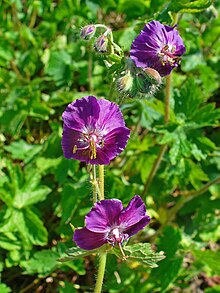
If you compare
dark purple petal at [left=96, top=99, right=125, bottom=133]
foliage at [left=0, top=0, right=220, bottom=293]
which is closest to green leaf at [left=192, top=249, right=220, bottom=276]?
foliage at [left=0, top=0, right=220, bottom=293]

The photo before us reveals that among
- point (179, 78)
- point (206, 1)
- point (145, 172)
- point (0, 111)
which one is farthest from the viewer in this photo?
point (179, 78)

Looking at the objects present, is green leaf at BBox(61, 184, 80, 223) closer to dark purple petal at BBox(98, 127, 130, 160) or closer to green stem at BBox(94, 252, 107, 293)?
green stem at BBox(94, 252, 107, 293)

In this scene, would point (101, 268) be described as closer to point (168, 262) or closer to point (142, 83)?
point (142, 83)

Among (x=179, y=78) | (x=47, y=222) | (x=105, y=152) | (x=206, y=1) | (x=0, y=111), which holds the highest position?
(x=206, y=1)

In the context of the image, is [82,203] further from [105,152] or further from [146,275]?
[105,152]

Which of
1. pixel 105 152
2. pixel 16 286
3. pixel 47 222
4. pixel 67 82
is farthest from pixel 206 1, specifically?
pixel 16 286

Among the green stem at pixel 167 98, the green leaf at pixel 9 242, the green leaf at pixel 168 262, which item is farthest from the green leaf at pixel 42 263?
the green stem at pixel 167 98

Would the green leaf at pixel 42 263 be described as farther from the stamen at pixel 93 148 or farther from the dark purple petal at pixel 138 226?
the stamen at pixel 93 148
